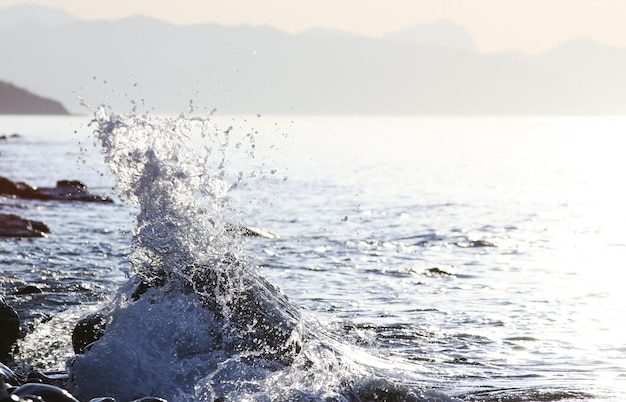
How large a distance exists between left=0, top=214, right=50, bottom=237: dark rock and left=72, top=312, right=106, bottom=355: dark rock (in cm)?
1218

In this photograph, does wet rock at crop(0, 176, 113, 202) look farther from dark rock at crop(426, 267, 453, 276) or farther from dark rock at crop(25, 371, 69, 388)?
dark rock at crop(25, 371, 69, 388)

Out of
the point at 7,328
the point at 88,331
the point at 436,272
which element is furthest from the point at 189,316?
the point at 436,272

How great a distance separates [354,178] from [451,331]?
43552 millimetres

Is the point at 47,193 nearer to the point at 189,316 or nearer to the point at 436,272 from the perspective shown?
the point at 436,272

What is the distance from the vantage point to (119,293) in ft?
36.7

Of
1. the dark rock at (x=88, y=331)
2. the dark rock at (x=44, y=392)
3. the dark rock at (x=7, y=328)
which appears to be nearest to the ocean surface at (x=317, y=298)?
the dark rock at (x=7, y=328)

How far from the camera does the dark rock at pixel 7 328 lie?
11.7m


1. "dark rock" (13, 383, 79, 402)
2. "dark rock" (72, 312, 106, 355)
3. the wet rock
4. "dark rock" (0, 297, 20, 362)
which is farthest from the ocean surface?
the wet rock

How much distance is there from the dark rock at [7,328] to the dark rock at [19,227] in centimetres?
1125

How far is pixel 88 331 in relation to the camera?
36.5ft

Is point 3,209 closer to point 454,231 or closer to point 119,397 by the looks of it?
point 454,231

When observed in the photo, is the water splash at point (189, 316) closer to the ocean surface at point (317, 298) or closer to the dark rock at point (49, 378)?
the ocean surface at point (317, 298)

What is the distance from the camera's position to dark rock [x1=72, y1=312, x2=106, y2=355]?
10969 mm

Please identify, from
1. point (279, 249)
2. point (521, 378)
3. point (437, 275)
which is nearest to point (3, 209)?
point (279, 249)
